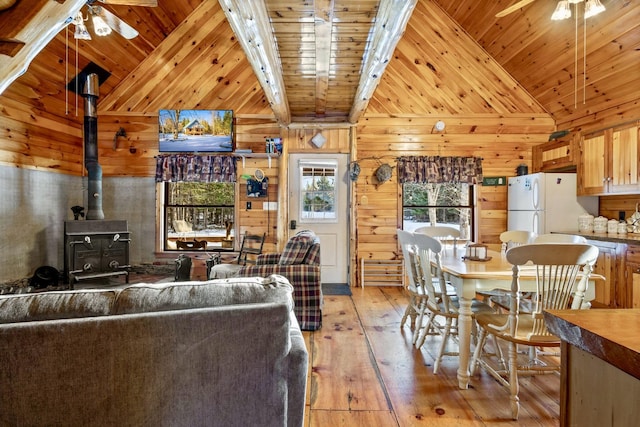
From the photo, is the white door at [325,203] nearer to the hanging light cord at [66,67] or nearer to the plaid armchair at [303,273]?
the plaid armchair at [303,273]

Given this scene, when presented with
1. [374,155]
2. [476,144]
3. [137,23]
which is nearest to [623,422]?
[374,155]

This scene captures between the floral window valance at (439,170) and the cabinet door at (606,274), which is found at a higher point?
the floral window valance at (439,170)

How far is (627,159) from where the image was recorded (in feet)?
12.6

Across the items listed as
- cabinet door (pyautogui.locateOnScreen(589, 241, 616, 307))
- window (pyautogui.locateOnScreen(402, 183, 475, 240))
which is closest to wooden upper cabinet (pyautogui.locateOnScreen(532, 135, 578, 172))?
window (pyautogui.locateOnScreen(402, 183, 475, 240))

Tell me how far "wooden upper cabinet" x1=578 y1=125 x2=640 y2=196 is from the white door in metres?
3.18

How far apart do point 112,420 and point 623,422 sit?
1.45 metres

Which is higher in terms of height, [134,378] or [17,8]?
[17,8]

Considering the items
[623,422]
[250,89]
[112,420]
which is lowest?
[112,420]

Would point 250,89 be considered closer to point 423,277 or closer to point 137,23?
point 137,23

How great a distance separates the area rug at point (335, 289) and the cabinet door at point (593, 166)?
3376mm

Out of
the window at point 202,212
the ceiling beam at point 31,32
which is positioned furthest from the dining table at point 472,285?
the window at point 202,212

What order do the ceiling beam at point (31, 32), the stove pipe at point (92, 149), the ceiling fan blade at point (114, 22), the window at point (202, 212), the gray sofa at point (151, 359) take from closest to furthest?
the gray sofa at point (151, 359) → the ceiling beam at point (31, 32) → the ceiling fan blade at point (114, 22) → the stove pipe at point (92, 149) → the window at point (202, 212)

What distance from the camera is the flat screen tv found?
5527 millimetres

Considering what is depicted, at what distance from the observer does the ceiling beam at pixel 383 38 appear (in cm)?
238
